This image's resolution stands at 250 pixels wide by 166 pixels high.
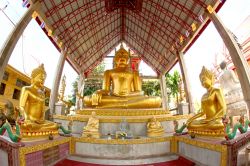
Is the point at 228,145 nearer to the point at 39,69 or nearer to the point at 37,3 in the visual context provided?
the point at 39,69

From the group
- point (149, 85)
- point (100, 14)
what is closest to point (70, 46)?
point (100, 14)

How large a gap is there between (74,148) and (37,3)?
9.40m

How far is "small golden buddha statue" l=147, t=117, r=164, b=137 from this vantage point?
17.4ft

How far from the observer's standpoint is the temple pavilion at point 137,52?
3994 mm

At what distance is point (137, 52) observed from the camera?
2745 cm

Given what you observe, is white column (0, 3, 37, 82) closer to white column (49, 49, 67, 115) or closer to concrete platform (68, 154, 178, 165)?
white column (49, 49, 67, 115)

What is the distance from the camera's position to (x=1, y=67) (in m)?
9.86

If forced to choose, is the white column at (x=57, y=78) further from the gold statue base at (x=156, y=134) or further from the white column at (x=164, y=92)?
the gold statue base at (x=156, y=134)

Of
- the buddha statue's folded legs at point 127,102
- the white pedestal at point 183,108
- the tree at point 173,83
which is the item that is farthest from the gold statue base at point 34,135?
the tree at point 173,83

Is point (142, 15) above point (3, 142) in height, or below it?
above

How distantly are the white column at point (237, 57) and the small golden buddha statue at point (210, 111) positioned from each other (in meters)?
6.38

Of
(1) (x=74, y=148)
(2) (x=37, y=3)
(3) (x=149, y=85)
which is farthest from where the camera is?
(3) (x=149, y=85)

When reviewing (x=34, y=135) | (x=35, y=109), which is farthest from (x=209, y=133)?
(x=35, y=109)

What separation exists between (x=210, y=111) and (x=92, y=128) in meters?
2.49
